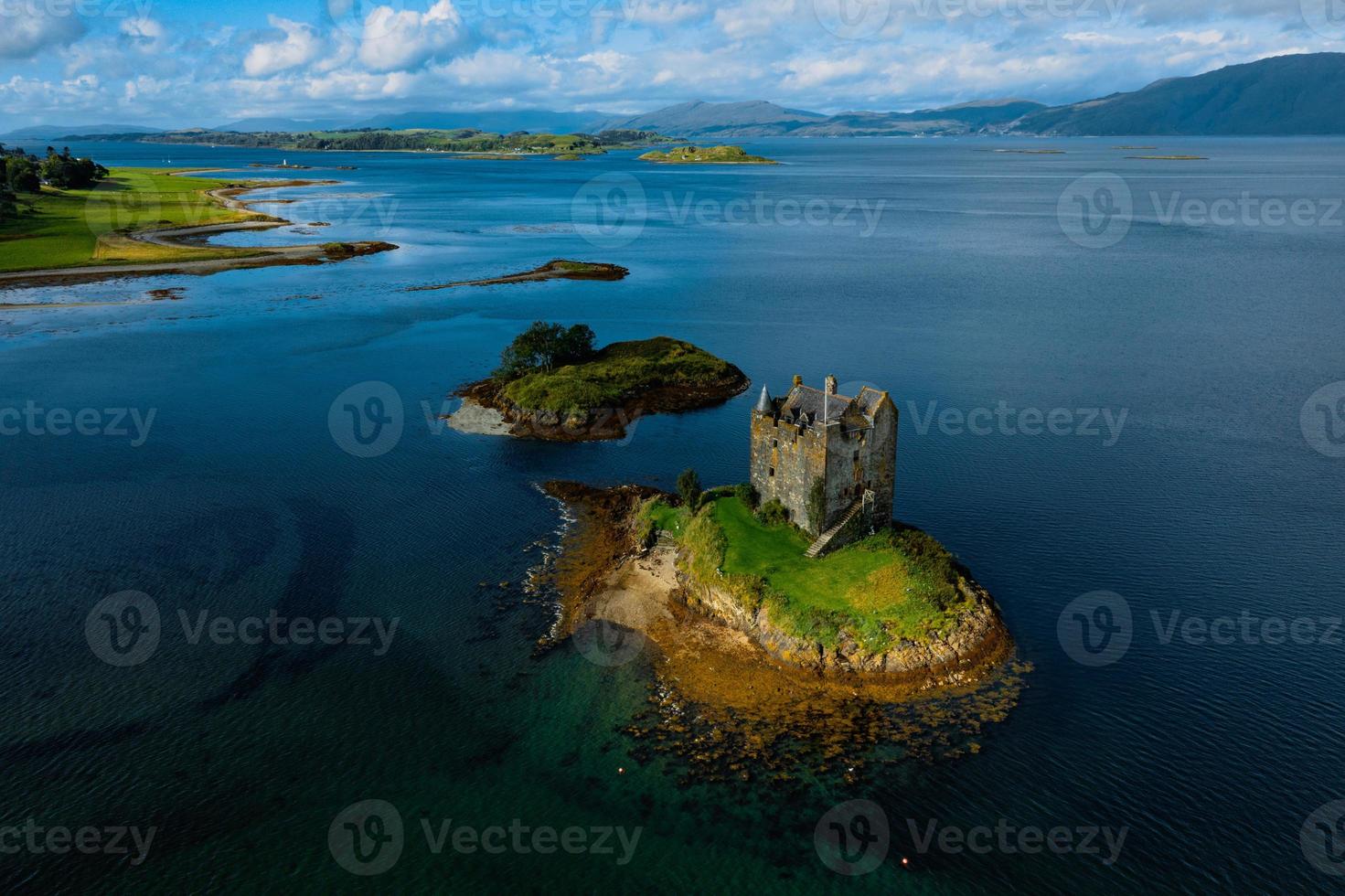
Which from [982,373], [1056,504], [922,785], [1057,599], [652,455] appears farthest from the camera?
[982,373]

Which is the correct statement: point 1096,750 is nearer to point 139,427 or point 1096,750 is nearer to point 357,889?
point 357,889

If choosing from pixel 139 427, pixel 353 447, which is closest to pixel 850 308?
pixel 353 447

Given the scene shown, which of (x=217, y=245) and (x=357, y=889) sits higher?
(x=217, y=245)

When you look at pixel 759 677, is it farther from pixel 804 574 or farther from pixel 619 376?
pixel 619 376

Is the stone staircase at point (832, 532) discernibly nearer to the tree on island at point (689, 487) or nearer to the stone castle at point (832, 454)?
the stone castle at point (832, 454)

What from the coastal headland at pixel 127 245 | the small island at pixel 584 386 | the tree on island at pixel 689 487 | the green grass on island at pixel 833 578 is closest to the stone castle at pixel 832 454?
the green grass on island at pixel 833 578

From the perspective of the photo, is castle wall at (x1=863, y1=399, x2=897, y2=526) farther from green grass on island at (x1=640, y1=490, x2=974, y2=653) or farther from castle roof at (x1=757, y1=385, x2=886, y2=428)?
green grass on island at (x1=640, y1=490, x2=974, y2=653)

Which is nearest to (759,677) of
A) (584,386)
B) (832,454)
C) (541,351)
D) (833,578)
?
(833,578)
